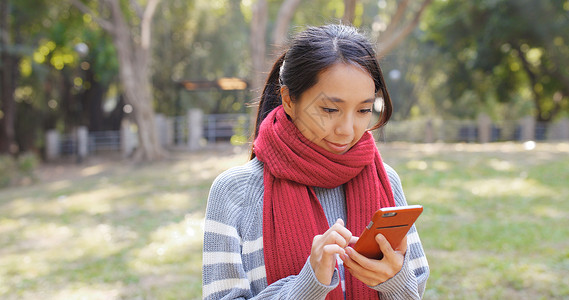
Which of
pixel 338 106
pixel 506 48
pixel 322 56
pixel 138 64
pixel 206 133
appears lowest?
pixel 206 133

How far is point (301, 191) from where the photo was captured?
1.48 m

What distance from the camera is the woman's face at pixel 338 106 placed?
4.56 ft

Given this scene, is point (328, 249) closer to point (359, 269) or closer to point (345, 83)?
point (359, 269)

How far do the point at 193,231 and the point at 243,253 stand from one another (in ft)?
16.6

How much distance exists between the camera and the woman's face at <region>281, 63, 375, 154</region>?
Answer: 1.39 m

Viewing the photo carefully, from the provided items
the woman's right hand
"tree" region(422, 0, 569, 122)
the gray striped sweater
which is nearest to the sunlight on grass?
the gray striped sweater

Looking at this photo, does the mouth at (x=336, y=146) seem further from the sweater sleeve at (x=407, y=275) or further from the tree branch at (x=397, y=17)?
the tree branch at (x=397, y=17)

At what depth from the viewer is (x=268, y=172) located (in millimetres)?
1509

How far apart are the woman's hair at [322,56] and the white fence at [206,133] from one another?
49.9ft

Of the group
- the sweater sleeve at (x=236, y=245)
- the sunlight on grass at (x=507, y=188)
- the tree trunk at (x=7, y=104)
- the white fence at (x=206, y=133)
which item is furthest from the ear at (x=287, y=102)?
the tree trunk at (x=7, y=104)

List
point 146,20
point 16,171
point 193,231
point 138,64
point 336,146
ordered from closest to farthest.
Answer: point 336,146 < point 193,231 < point 16,171 < point 146,20 < point 138,64

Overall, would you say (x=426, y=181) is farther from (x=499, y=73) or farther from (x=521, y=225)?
(x=499, y=73)

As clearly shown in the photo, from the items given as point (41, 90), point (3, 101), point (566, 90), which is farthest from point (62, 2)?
point (566, 90)

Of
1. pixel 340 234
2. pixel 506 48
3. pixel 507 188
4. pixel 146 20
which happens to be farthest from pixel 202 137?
pixel 340 234
